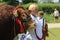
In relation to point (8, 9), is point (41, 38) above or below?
below

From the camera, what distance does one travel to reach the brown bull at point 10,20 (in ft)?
7.18

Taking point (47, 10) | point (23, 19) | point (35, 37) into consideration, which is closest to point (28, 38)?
point (35, 37)

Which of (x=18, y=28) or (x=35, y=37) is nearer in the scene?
(x=18, y=28)

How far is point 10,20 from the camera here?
2.24m

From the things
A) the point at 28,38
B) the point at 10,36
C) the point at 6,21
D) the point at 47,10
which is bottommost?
the point at 47,10

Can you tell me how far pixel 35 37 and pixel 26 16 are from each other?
9.23 feet

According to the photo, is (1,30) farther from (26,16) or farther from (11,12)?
(26,16)

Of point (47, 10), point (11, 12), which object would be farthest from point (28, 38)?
point (47, 10)

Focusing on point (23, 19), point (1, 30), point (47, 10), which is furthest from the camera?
point (47, 10)

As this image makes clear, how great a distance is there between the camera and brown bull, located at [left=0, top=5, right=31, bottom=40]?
2188mm

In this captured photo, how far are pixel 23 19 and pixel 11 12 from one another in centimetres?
26

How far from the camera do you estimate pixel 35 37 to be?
525 cm

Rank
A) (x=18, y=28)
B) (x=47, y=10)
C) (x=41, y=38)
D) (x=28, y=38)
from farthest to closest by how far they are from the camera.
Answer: (x=47, y=10)
(x=41, y=38)
(x=28, y=38)
(x=18, y=28)

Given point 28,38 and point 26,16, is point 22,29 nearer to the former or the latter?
point 26,16
